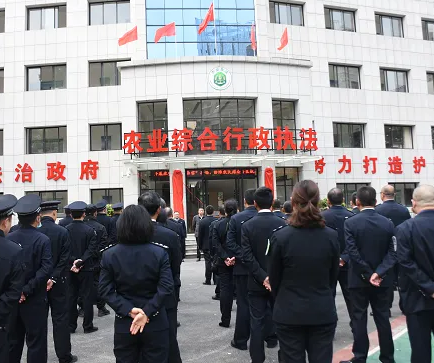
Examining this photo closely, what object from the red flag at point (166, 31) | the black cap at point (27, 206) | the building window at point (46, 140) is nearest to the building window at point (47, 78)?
the building window at point (46, 140)

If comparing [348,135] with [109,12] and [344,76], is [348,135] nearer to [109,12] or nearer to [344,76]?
[344,76]

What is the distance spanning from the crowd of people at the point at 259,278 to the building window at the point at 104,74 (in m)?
14.9

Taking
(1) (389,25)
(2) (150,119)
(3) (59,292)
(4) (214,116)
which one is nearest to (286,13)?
(1) (389,25)

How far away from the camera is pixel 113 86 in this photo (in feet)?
59.7

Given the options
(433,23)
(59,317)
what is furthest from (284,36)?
(59,317)

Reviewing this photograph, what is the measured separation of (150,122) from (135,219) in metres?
14.9

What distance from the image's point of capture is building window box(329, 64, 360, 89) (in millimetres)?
19703

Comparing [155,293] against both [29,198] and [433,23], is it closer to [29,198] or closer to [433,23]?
[29,198]

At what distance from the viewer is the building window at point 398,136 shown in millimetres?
20156

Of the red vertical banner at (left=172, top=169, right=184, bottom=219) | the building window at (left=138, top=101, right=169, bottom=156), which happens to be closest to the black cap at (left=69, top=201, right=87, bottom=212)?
the red vertical banner at (left=172, top=169, right=184, bottom=219)

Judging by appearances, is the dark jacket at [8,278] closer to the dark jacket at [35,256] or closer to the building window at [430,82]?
the dark jacket at [35,256]

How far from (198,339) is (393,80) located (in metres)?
20.0

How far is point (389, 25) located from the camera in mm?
21156

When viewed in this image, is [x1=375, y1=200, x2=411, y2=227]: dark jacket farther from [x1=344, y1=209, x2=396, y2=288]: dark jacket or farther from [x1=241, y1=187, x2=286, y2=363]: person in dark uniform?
[x1=241, y1=187, x2=286, y2=363]: person in dark uniform
